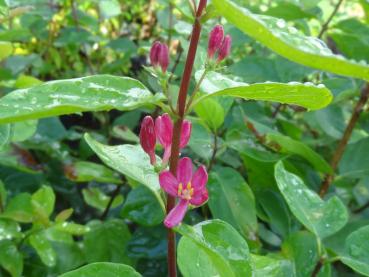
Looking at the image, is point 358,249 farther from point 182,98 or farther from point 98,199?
point 98,199

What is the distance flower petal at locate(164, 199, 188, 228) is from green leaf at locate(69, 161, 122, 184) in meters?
0.58

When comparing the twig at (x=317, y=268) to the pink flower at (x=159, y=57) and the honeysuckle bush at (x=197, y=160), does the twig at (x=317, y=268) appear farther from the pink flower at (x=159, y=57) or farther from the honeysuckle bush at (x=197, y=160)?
the pink flower at (x=159, y=57)

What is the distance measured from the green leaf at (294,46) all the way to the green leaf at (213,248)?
0.82 ft

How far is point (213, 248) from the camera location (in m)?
0.67

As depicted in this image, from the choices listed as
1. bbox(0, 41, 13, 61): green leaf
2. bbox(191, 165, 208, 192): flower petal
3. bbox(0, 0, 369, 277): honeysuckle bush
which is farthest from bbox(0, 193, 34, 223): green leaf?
bbox(191, 165, 208, 192): flower petal

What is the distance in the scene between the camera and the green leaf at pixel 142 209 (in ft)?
3.59

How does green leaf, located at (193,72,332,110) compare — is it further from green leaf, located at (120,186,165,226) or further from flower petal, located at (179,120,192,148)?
green leaf, located at (120,186,165,226)

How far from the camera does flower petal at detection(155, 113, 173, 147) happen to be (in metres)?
0.69

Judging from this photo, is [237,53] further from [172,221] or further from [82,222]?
[172,221]

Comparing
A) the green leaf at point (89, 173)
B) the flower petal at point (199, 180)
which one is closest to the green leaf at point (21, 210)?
the green leaf at point (89, 173)

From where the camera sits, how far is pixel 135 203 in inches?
44.4

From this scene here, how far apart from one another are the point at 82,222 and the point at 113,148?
0.73m

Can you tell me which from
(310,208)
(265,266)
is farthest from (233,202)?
(265,266)

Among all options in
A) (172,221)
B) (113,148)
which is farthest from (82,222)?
(172,221)
